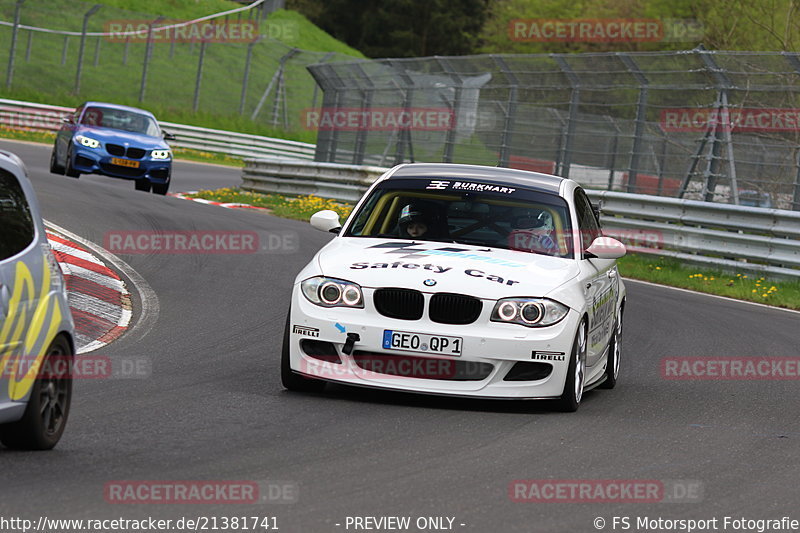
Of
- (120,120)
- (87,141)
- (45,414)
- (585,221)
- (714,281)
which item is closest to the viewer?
(45,414)

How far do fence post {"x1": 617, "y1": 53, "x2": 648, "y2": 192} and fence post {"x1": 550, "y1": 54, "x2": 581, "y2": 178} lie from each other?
1.43 metres

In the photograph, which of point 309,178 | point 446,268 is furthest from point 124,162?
point 446,268

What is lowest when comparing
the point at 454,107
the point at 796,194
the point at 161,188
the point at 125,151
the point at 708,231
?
the point at 161,188

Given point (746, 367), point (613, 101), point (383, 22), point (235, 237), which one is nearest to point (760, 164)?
point (613, 101)

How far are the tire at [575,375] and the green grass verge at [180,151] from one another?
3098 centimetres

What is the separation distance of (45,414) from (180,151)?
38.2 metres

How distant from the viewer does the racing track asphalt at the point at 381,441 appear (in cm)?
569

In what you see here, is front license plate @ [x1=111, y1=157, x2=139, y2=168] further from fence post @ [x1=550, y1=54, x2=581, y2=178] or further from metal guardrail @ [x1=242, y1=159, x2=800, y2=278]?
metal guardrail @ [x1=242, y1=159, x2=800, y2=278]

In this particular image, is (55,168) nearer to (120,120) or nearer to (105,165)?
(120,120)

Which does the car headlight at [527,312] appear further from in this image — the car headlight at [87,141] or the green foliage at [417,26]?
the green foliage at [417,26]

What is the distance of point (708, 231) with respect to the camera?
19.2m

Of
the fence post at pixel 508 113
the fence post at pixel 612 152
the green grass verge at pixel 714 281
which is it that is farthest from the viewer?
the fence post at pixel 508 113

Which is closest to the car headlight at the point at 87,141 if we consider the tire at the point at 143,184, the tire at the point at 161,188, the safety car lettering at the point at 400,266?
the tire at the point at 143,184

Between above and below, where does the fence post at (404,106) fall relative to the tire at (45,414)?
above
